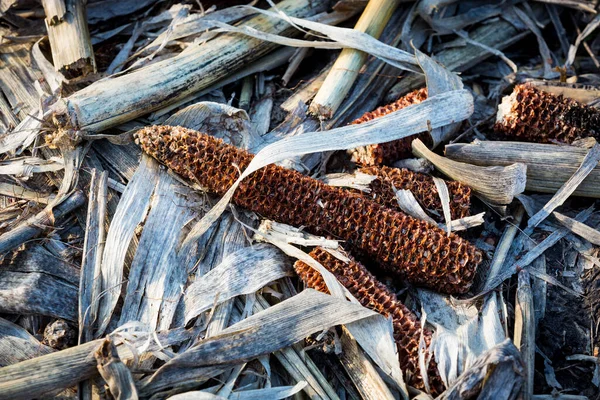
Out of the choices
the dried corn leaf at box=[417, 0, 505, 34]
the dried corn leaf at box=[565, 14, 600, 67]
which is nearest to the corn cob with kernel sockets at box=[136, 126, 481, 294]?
the dried corn leaf at box=[417, 0, 505, 34]

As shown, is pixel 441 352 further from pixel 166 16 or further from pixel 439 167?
pixel 166 16

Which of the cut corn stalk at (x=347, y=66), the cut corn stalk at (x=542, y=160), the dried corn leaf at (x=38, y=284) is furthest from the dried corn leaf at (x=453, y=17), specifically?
the dried corn leaf at (x=38, y=284)

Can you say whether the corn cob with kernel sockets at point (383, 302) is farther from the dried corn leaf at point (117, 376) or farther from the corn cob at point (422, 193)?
the dried corn leaf at point (117, 376)

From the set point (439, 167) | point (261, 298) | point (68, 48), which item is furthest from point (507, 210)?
point (68, 48)

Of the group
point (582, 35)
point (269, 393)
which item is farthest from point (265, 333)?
point (582, 35)

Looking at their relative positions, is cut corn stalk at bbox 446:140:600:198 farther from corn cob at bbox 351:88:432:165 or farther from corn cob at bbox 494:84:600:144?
corn cob at bbox 351:88:432:165
